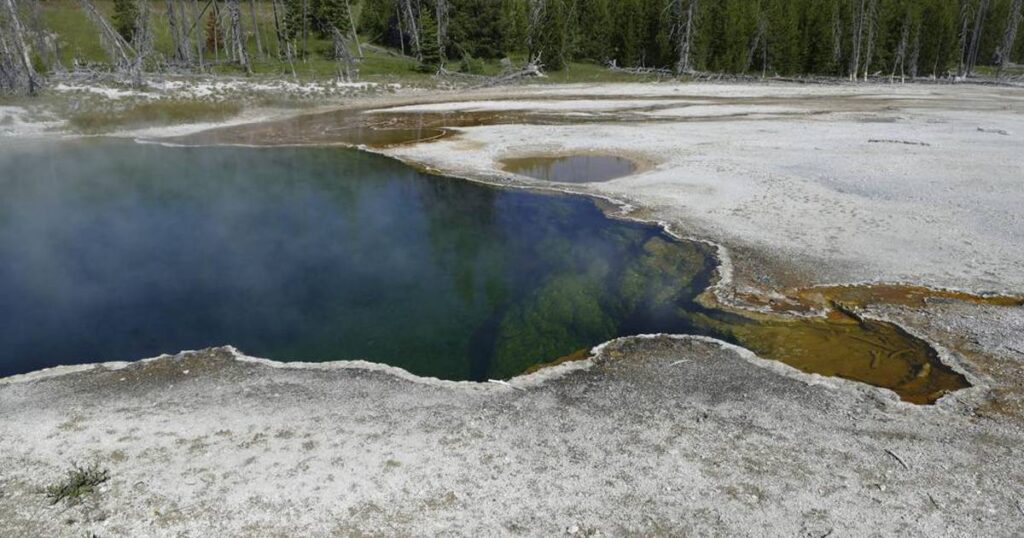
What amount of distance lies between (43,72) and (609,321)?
4258cm

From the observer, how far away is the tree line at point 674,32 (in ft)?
191

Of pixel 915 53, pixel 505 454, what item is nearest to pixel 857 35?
pixel 915 53

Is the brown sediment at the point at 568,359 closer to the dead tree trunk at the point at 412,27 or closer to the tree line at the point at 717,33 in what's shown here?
the dead tree trunk at the point at 412,27

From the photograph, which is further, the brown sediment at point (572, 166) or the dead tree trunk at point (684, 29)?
the dead tree trunk at point (684, 29)

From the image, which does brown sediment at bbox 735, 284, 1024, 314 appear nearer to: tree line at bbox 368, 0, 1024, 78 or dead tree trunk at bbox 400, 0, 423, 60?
dead tree trunk at bbox 400, 0, 423, 60

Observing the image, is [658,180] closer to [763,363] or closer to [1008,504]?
[763,363]

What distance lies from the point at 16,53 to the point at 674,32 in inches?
2027

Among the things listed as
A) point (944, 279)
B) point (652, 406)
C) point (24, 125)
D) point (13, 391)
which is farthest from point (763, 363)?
point (24, 125)

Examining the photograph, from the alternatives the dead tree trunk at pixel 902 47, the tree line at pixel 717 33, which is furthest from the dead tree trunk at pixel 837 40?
the dead tree trunk at pixel 902 47

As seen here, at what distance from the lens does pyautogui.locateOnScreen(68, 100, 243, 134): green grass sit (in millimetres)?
30223

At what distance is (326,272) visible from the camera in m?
12.9

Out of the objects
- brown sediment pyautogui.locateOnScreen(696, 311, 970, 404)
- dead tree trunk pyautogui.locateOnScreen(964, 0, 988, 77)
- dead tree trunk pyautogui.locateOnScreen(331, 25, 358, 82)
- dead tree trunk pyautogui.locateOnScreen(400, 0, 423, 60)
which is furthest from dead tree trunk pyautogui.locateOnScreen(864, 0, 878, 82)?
brown sediment pyautogui.locateOnScreen(696, 311, 970, 404)

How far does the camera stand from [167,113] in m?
33.8

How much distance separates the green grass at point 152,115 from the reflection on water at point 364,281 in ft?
36.3
